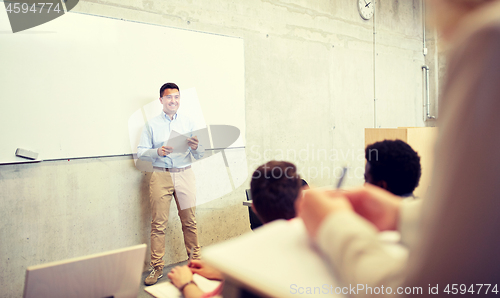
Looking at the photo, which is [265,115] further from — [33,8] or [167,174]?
[33,8]

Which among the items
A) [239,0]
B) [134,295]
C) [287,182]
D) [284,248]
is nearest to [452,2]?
[284,248]

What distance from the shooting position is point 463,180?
0.26 meters

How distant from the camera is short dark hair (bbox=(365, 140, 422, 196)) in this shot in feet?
4.99

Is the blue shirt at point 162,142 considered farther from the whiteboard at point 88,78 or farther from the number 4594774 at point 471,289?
the number 4594774 at point 471,289

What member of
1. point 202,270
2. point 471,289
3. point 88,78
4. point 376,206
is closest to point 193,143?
point 88,78

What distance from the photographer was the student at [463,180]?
0.25m

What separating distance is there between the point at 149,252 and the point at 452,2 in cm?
360

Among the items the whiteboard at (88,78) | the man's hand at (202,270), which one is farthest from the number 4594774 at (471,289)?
the whiteboard at (88,78)

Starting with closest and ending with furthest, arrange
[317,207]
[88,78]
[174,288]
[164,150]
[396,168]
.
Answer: [317,207] < [174,288] < [396,168] < [88,78] < [164,150]

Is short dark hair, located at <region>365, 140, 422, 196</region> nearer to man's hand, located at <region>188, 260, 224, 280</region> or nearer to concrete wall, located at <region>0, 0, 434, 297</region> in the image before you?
man's hand, located at <region>188, 260, 224, 280</region>

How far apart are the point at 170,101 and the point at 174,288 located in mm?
2487

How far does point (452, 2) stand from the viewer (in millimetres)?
300

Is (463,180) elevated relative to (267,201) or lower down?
elevated

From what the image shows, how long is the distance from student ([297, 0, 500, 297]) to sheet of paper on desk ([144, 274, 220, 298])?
1015 millimetres
